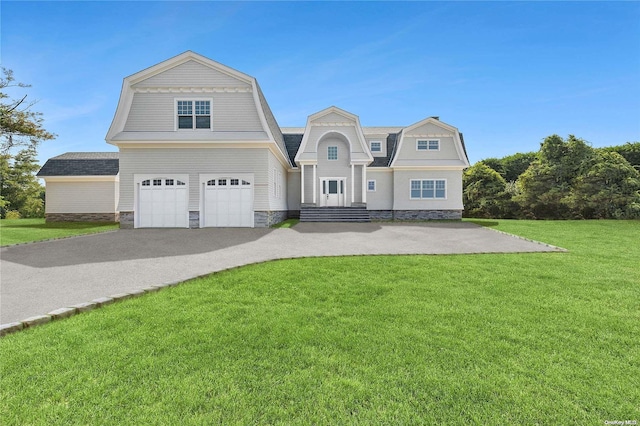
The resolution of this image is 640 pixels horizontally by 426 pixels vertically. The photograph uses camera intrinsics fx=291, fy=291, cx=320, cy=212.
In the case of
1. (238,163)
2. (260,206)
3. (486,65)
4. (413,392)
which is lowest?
(413,392)

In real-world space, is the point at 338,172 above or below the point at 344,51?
below

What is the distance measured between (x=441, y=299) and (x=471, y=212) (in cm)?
2766

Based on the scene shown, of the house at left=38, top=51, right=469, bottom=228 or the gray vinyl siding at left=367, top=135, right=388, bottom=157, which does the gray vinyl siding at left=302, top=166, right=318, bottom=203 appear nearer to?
the house at left=38, top=51, right=469, bottom=228

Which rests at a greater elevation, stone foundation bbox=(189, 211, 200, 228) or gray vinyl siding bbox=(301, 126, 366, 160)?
gray vinyl siding bbox=(301, 126, 366, 160)

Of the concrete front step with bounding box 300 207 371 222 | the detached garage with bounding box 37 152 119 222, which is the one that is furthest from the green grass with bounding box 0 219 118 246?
the concrete front step with bounding box 300 207 371 222

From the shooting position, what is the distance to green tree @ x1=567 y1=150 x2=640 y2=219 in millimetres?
19953

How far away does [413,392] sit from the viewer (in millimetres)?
2406

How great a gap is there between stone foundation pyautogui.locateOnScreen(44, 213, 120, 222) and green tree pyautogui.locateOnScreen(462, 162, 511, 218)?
101ft

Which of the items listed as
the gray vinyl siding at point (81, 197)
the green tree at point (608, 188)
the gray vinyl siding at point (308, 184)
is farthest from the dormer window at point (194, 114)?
the green tree at point (608, 188)

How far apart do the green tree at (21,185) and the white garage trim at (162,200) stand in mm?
18753

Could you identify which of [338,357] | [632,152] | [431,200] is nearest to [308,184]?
[431,200]

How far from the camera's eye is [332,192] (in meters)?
21.2

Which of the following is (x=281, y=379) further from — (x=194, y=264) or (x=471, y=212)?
(x=471, y=212)

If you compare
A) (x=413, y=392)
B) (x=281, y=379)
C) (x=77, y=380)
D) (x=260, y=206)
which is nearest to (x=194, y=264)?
(x=77, y=380)
